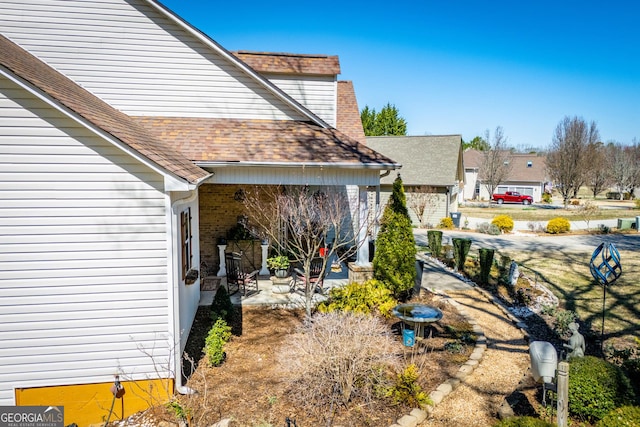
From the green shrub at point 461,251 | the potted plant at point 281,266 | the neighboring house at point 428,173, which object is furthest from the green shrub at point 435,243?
the neighboring house at point 428,173

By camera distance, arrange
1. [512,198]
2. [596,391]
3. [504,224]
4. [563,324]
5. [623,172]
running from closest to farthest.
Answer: [596,391]
[563,324]
[504,224]
[512,198]
[623,172]

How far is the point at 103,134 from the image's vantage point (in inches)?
204

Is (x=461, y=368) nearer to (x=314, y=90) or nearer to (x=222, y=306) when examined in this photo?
(x=222, y=306)

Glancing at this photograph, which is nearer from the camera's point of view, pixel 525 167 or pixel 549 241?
pixel 549 241

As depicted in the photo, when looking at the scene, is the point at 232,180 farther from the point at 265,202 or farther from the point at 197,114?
the point at 265,202

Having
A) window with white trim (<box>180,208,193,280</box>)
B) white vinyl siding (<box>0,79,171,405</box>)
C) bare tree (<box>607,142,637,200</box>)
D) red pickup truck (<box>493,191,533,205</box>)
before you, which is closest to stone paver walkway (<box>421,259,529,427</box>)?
white vinyl siding (<box>0,79,171,405</box>)

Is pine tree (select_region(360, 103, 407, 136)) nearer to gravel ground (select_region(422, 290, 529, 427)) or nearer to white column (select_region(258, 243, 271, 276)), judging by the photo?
white column (select_region(258, 243, 271, 276))

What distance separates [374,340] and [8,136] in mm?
5714

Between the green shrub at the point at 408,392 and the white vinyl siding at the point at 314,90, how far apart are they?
8.31m

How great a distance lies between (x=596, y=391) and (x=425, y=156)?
2506 cm

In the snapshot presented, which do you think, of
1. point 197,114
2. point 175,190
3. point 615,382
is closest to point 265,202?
point 197,114

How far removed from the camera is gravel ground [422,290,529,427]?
522 cm

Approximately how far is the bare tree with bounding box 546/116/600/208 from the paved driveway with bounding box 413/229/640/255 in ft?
56.9

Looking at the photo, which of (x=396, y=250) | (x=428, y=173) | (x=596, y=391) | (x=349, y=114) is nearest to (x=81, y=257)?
(x=396, y=250)
